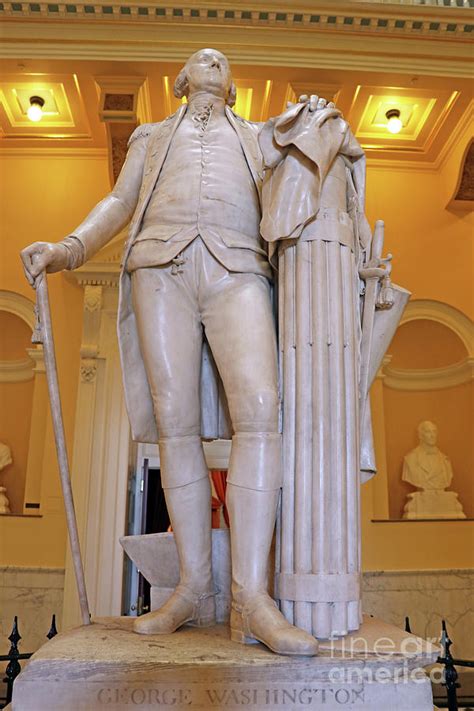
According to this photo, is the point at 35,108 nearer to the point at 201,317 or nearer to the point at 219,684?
the point at 201,317

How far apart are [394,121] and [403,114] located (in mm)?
206

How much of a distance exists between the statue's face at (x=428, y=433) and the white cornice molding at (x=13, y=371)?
4.40 meters

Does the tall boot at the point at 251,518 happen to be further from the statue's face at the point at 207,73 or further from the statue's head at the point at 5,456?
the statue's head at the point at 5,456

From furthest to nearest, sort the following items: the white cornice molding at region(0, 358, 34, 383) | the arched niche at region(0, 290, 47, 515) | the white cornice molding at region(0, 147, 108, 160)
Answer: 1. the white cornice molding at region(0, 147, 108, 160)
2. the white cornice molding at region(0, 358, 34, 383)
3. the arched niche at region(0, 290, 47, 515)

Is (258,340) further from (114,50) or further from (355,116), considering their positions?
(355,116)

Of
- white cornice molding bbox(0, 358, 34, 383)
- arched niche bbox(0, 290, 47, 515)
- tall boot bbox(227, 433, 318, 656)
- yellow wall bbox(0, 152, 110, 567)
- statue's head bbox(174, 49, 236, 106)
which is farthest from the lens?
white cornice molding bbox(0, 358, 34, 383)

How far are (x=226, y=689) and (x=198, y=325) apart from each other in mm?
1119

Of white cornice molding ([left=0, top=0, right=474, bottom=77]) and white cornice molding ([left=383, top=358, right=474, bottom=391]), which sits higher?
white cornice molding ([left=0, top=0, right=474, bottom=77])

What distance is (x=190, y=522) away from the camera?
2139 mm

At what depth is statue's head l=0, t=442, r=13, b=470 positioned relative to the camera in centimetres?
709

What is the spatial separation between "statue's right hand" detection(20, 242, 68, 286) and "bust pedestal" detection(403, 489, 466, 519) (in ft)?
18.6

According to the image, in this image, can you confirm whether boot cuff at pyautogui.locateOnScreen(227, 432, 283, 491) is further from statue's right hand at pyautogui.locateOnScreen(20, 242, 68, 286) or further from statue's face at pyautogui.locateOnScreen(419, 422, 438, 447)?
statue's face at pyautogui.locateOnScreen(419, 422, 438, 447)

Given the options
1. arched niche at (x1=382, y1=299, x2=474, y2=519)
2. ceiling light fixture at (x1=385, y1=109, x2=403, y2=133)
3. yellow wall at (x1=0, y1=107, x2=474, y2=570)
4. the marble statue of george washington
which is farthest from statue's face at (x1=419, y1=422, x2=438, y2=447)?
the marble statue of george washington

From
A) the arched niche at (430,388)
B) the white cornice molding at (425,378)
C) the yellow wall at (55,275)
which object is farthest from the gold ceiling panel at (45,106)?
the white cornice molding at (425,378)
